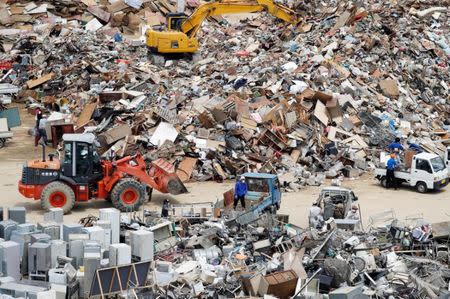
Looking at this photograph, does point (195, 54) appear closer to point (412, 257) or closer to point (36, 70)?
point (36, 70)

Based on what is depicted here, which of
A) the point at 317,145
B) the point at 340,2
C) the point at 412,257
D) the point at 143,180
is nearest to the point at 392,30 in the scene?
the point at 340,2

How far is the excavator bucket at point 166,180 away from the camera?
65.7ft

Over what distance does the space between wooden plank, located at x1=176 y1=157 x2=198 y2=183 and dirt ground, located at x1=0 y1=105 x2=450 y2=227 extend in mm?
292

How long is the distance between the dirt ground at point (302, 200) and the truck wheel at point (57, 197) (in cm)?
25

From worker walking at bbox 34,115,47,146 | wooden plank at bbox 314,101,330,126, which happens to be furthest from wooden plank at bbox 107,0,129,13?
wooden plank at bbox 314,101,330,126

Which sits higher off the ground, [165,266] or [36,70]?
[36,70]

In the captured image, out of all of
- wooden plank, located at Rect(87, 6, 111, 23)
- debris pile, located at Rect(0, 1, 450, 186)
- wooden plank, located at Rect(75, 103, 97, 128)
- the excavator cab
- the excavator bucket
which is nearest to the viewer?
the excavator bucket

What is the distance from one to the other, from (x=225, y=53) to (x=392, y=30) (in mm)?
6125

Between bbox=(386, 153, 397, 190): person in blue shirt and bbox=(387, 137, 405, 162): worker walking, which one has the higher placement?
bbox=(387, 137, 405, 162): worker walking

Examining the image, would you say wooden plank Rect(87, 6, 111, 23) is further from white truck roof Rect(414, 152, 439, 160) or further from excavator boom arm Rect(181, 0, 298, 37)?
white truck roof Rect(414, 152, 439, 160)

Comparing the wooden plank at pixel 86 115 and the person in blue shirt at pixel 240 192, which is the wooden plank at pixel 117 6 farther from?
the person in blue shirt at pixel 240 192

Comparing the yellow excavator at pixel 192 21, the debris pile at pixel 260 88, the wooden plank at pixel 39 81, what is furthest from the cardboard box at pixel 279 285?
the yellow excavator at pixel 192 21

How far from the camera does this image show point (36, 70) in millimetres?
32375

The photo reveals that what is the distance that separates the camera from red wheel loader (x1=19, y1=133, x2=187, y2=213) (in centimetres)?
1894
